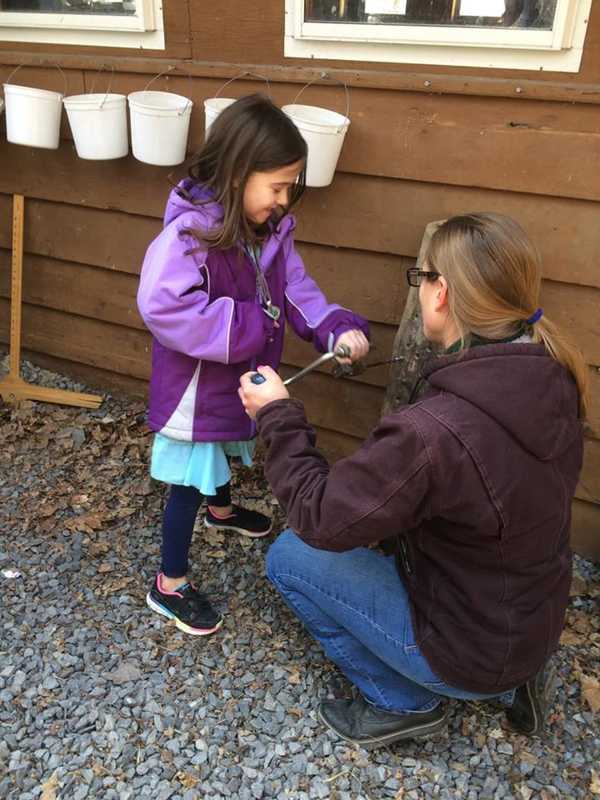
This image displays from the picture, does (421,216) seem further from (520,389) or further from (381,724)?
(381,724)

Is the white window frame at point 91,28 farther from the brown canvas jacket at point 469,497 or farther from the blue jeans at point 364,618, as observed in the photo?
the blue jeans at point 364,618

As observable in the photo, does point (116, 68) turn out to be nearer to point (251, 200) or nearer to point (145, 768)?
point (251, 200)

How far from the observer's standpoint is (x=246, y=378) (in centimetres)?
167

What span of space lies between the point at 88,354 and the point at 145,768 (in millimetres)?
2174

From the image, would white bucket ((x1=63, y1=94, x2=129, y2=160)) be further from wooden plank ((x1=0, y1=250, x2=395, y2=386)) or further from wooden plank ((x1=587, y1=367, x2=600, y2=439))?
wooden plank ((x1=587, y1=367, x2=600, y2=439))

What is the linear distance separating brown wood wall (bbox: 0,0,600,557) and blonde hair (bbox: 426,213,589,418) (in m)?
0.88

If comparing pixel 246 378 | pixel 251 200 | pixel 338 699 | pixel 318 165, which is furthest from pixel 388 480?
pixel 318 165

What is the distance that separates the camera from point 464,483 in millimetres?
1359

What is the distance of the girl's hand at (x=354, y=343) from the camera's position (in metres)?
2.01

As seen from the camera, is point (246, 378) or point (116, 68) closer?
point (246, 378)

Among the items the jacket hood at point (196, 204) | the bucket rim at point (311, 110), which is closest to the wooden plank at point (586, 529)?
the bucket rim at point (311, 110)

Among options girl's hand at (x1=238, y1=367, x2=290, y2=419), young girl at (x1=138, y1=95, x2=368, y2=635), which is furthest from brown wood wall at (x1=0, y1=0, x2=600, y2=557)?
girl's hand at (x1=238, y1=367, x2=290, y2=419)

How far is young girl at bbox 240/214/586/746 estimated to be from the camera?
Result: 1.36 m

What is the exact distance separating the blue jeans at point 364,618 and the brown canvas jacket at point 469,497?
2.5 inches
